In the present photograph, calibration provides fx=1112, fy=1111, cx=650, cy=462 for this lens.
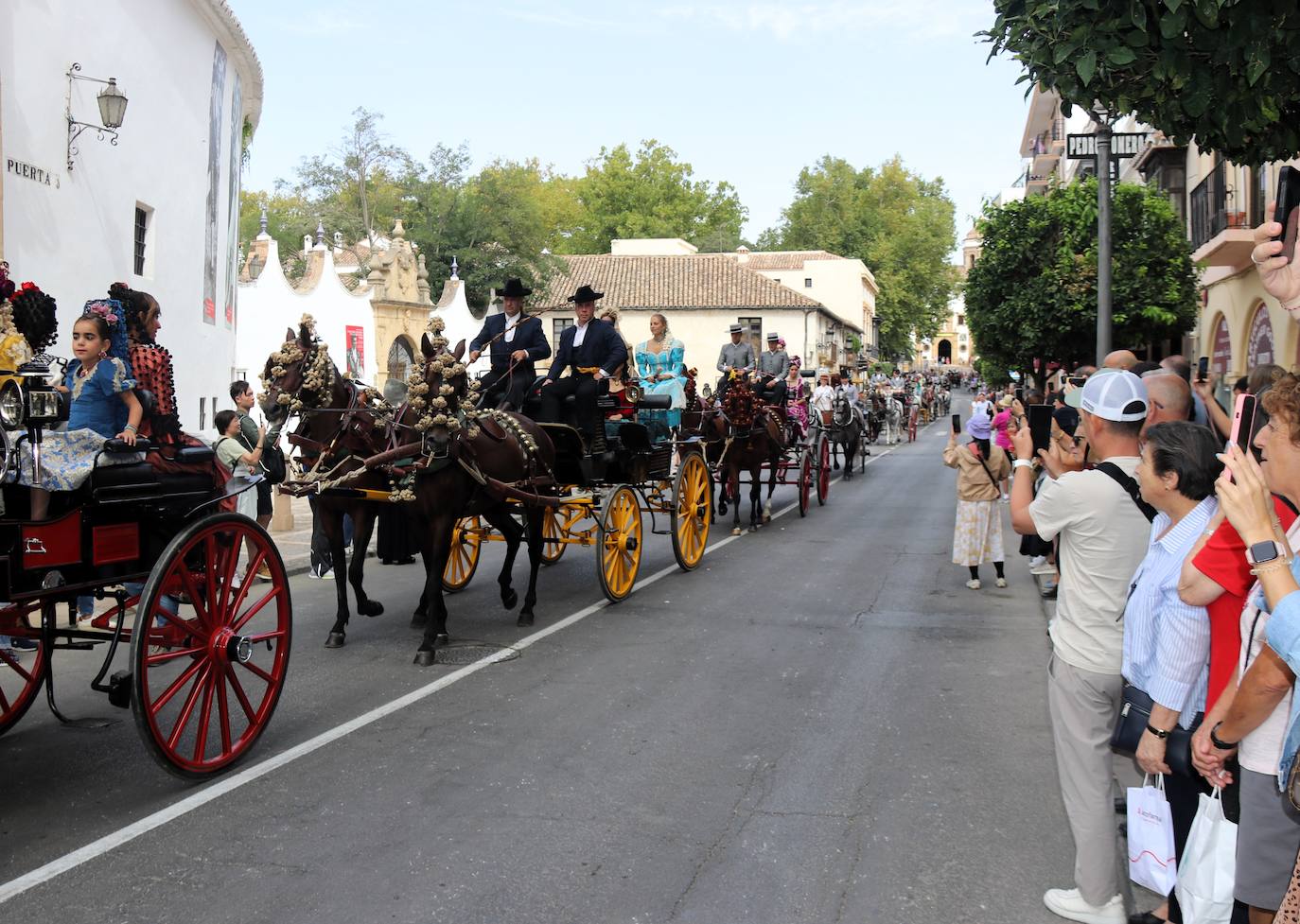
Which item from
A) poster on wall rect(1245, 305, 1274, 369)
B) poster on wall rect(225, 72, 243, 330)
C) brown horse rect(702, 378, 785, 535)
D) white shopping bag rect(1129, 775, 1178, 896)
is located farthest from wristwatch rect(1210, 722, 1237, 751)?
poster on wall rect(225, 72, 243, 330)

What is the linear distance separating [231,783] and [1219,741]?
4.24 metres

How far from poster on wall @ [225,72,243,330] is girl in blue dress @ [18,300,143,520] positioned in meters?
16.2

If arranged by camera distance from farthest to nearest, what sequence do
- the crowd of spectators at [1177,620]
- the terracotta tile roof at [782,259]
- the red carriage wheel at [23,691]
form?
the terracotta tile roof at [782,259] → the red carriage wheel at [23,691] → the crowd of spectators at [1177,620]

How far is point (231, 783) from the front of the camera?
5281 mm

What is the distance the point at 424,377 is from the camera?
779 cm

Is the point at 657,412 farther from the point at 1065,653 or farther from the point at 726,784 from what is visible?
the point at 1065,653

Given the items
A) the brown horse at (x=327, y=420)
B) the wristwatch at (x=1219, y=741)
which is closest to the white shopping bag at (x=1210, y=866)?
the wristwatch at (x=1219, y=741)

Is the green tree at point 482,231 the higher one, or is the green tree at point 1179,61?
the green tree at point 482,231

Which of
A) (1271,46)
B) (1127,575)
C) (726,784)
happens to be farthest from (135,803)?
(1271,46)

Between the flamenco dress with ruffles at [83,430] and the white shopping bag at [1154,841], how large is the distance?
4501 mm

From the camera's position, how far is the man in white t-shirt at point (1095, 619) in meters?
4.00

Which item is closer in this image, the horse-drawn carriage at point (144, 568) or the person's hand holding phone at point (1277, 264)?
the person's hand holding phone at point (1277, 264)

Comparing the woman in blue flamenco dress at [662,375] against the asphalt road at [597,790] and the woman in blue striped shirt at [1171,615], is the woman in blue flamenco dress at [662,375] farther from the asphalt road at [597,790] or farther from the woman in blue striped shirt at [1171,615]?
the woman in blue striped shirt at [1171,615]

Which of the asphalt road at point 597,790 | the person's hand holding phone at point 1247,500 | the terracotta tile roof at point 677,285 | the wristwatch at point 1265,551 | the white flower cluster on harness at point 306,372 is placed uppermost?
the terracotta tile roof at point 677,285
